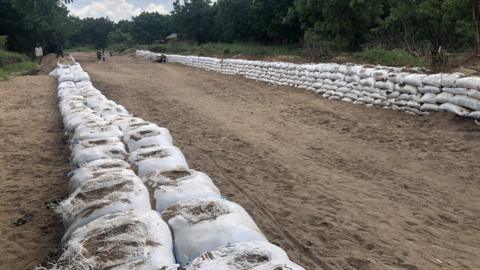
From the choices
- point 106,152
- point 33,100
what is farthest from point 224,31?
point 106,152

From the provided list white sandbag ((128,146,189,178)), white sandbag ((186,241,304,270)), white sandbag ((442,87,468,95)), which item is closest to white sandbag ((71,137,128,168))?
white sandbag ((128,146,189,178))

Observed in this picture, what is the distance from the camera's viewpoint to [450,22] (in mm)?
15047

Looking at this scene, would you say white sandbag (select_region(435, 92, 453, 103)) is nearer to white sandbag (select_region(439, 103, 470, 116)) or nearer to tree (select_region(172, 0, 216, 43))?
white sandbag (select_region(439, 103, 470, 116))

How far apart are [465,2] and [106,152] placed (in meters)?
12.4

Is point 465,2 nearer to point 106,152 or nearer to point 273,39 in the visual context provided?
point 106,152

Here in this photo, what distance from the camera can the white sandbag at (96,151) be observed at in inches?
171

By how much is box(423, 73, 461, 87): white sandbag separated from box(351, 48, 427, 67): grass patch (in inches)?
86.4

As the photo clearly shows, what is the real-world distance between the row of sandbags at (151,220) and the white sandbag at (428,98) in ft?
16.2

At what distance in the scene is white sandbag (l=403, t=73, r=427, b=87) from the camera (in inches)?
296

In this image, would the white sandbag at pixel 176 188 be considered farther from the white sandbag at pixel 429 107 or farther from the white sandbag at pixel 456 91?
the white sandbag at pixel 429 107

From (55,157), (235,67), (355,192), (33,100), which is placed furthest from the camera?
(235,67)

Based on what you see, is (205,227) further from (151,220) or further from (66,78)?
(66,78)

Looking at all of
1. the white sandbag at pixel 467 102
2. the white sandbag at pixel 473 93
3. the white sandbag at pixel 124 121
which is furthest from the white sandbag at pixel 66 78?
the white sandbag at pixel 473 93

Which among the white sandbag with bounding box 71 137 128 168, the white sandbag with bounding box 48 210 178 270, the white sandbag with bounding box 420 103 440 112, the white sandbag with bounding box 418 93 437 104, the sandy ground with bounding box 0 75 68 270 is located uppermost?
the white sandbag with bounding box 418 93 437 104
